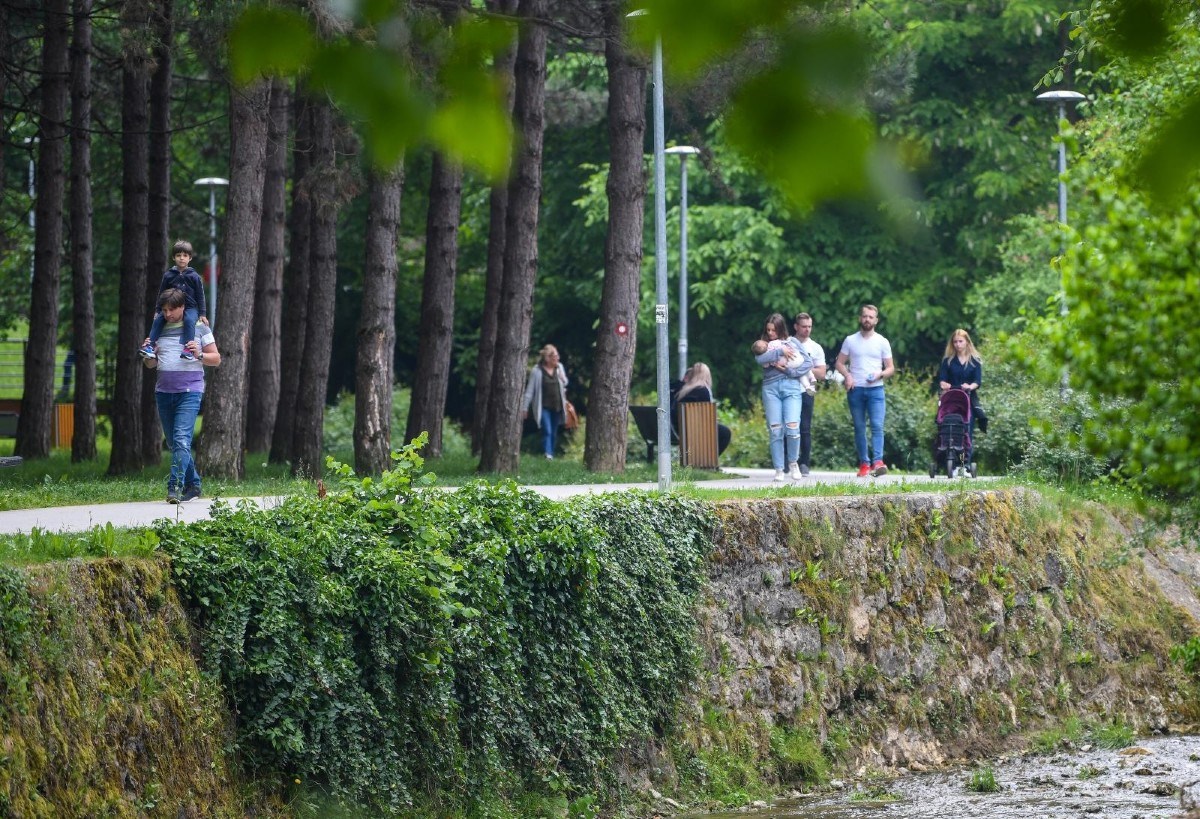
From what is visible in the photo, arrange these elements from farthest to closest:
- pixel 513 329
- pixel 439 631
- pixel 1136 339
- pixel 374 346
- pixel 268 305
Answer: pixel 268 305 < pixel 513 329 < pixel 374 346 < pixel 1136 339 < pixel 439 631

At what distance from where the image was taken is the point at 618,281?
2228 centimetres

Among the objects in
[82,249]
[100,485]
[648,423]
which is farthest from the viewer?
[648,423]

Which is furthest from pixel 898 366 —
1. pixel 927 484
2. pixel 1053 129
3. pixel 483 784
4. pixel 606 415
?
pixel 1053 129

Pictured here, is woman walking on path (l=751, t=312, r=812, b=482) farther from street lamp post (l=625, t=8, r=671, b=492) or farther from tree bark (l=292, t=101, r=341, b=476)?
tree bark (l=292, t=101, r=341, b=476)

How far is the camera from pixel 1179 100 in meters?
2.90

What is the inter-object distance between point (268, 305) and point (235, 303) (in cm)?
694

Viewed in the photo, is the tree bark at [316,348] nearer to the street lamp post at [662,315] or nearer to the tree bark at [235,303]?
the tree bark at [235,303]

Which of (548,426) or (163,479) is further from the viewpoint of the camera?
(548,426)

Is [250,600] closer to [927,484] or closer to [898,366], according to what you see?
[927,484]

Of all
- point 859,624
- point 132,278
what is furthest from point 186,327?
point 132,278

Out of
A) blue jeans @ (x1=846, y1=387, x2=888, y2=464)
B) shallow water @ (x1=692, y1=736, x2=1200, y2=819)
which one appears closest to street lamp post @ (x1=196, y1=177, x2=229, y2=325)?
A: blue jeans @ (x1=846, y1=387, x2=888, y2=464)

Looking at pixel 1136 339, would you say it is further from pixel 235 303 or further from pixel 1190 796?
pixel 235 303

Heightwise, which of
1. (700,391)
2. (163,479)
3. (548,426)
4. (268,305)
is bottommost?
(163,479)

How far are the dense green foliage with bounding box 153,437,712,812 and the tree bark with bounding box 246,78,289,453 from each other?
12.8m
